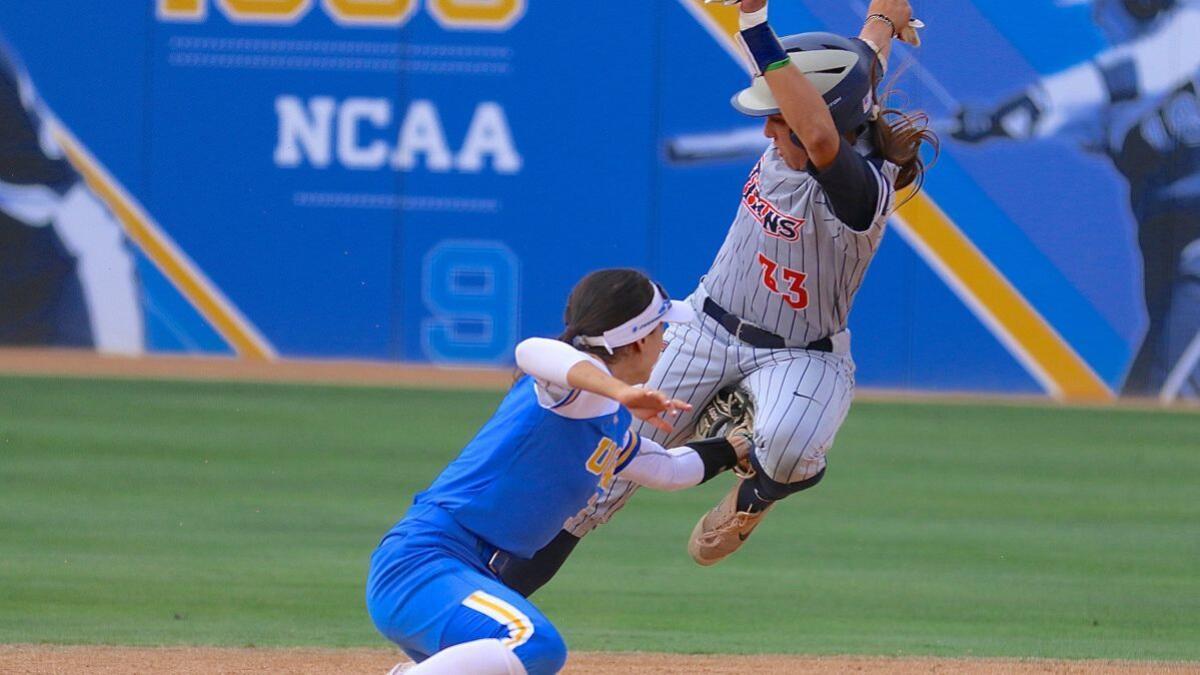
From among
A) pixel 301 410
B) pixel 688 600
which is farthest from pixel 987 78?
pixel 688 600

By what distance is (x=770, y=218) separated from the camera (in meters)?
5.46

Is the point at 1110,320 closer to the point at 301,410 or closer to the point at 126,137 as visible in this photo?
the point at 301,410

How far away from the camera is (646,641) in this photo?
715 centimetres

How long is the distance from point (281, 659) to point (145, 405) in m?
7.85

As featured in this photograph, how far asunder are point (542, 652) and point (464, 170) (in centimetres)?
1293

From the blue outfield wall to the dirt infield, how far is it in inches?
388

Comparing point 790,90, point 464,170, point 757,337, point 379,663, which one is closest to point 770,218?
point 757,337

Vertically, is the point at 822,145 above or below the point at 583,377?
above

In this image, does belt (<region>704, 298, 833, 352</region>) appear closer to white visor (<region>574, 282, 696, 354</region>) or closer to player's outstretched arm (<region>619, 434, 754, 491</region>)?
player's outstretched arm (<region>619, 434, 754, 491</region>)

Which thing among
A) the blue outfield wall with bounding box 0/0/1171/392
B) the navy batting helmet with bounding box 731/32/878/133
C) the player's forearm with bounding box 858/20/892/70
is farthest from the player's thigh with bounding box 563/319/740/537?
the blue outfield wall with bounding box 0/0/1171/392

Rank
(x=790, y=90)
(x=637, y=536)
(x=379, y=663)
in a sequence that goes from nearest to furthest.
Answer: (x=790, y=90), (x=379, y=663), (x=637, y=536)

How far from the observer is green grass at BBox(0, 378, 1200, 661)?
7473 mm

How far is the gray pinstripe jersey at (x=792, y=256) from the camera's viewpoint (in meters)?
5.38

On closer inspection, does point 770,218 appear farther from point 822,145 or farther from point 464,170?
point 464,170
